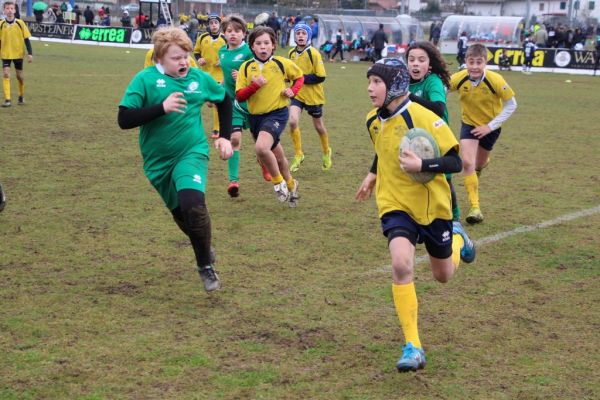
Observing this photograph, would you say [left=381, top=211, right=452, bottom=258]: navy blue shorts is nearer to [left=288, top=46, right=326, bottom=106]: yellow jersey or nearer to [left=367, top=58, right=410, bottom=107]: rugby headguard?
[left=367, top=58, right=410, bottom=107]: rugby headguard

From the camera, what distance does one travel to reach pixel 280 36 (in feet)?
153

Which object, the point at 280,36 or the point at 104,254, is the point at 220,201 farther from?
the point at 280,36

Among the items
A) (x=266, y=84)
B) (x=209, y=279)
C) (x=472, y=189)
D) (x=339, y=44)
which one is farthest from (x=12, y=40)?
(x=339, y=44)

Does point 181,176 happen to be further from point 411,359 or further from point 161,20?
point 161,20

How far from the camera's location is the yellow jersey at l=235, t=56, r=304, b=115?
9.42 metres

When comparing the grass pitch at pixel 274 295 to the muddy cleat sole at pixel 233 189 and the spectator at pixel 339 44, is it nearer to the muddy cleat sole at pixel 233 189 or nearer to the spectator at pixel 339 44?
the muddy cleat sole at pixel 233 189

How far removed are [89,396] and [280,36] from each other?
43.3 m

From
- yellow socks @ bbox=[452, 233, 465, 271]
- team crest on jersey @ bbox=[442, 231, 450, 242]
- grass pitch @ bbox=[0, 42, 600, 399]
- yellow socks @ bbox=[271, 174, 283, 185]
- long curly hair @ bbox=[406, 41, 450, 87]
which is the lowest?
grass pitch @ bbox=[0, 42, 600, 399]

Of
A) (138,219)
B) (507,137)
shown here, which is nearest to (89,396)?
(138,219)

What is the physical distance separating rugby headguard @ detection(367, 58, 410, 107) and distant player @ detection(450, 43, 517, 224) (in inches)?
145

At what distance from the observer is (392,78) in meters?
5.18

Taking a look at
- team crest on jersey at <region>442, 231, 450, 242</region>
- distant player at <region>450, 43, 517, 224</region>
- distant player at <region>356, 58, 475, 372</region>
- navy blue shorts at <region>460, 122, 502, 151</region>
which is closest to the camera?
distant player at <region>356, 58, 475, 372</region>

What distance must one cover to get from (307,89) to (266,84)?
8.50 ft

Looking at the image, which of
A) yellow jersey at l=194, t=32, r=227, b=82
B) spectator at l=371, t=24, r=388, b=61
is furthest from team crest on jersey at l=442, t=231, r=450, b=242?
spectator at l=371, t=24, r=388, b=61
